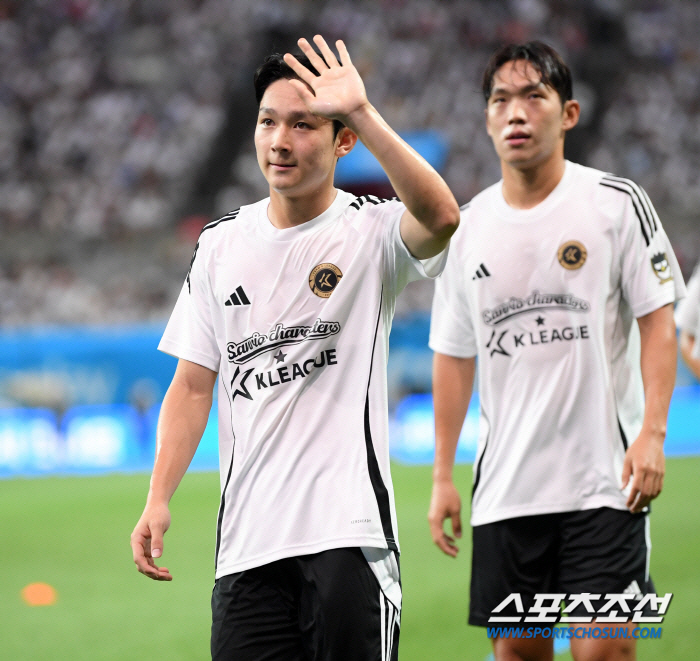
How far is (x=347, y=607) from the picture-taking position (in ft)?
8.55

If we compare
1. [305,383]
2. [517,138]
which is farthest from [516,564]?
[517,138]

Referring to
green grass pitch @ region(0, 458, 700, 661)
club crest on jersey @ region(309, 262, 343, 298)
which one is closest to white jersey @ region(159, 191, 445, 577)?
club crest on jersey @ region(309, 262, 343, 298)

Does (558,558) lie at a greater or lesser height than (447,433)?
lesser

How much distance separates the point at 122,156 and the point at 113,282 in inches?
157

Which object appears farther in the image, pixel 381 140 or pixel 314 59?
pixel 314 59

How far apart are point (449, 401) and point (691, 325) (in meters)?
2.09

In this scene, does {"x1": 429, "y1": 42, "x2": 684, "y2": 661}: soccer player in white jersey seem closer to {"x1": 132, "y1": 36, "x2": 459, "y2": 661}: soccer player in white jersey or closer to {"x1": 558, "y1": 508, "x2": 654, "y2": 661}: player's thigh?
{"x1": 558, "y1": 508, "x2": 654, "y2": 661}: player's thigh

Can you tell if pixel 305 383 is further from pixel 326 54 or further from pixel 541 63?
pixel 541 63

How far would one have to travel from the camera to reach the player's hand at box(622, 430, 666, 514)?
329 centimetres

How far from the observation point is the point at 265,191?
808 inches

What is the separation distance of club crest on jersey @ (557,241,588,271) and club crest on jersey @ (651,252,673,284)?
25 centimetres

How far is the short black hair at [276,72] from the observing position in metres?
2.82

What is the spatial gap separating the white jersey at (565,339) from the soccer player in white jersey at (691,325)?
1.67 m

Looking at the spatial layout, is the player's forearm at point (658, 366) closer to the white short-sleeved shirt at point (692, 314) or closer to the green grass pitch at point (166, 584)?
the white short-sleeved shirt at point (692, 314)
